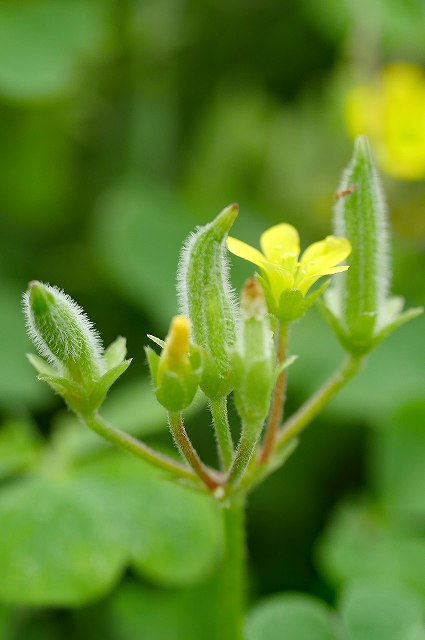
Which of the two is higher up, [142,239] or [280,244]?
[280,244]

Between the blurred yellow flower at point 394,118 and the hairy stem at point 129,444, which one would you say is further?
the blurred yellow flower at point 394,118

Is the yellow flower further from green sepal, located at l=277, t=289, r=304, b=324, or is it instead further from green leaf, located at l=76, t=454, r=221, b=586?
green leaf, located at l=76, t=454, r=221, b=586

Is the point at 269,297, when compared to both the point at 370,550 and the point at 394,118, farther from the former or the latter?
the point at 394,118

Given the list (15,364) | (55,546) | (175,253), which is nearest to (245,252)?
(55,546)

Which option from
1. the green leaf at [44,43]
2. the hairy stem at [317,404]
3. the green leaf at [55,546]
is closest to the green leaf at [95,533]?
the green leaf at [55,546]

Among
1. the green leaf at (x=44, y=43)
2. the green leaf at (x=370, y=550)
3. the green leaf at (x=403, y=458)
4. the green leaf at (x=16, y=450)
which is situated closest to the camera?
the green leaf at (x=16, y=450)

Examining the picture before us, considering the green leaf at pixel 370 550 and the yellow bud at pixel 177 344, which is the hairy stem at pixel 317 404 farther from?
the green leaf at pixel 370 550

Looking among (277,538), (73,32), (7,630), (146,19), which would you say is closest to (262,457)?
(7,630)
